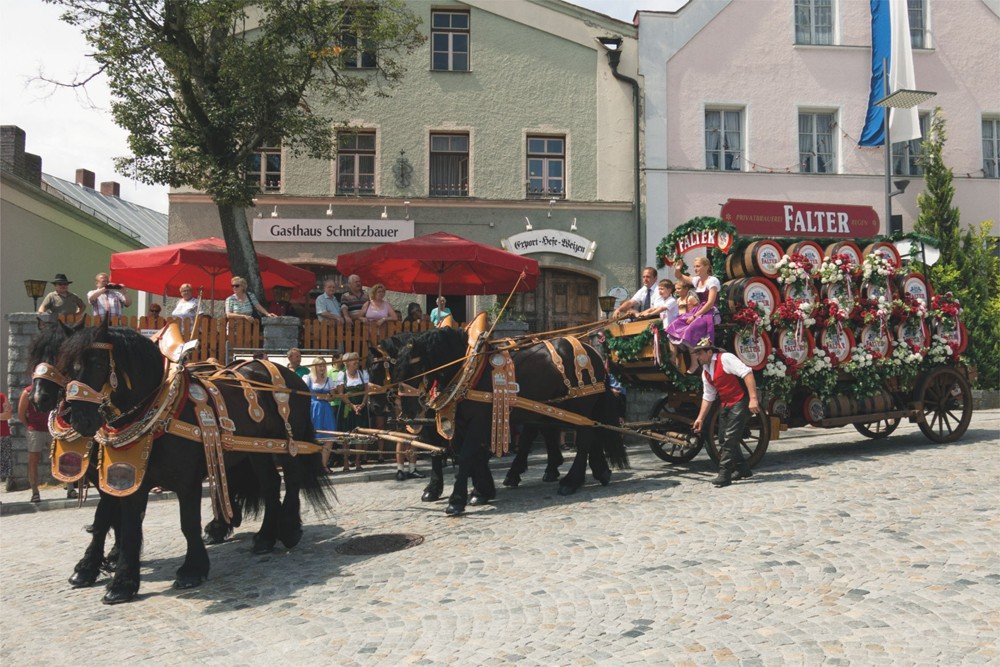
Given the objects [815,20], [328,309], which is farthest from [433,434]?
[815,20]

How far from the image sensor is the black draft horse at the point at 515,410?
749 cm

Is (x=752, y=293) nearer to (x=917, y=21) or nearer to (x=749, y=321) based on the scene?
(x=749, y=321)

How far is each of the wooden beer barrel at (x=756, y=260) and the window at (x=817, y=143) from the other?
10611 millimetres

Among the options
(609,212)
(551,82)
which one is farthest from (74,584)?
(551,82)

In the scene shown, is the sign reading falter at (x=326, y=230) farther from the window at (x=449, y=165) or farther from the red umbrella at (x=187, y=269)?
the red umbrella at (x=187, y=269)

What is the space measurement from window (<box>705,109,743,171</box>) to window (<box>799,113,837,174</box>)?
1.54 m

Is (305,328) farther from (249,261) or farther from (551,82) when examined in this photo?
(551,82)

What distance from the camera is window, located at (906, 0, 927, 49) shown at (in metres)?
19.4

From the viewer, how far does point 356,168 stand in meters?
18.0

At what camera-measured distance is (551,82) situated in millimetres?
18422

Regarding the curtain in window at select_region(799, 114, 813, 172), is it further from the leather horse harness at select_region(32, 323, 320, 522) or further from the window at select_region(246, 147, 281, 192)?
the leather horse harness at select_region(32, 323, 320, 522)

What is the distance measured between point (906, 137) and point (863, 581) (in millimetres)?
16277

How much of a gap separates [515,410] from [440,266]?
4.97m

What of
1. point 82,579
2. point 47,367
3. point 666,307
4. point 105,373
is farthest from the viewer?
point 666,307
